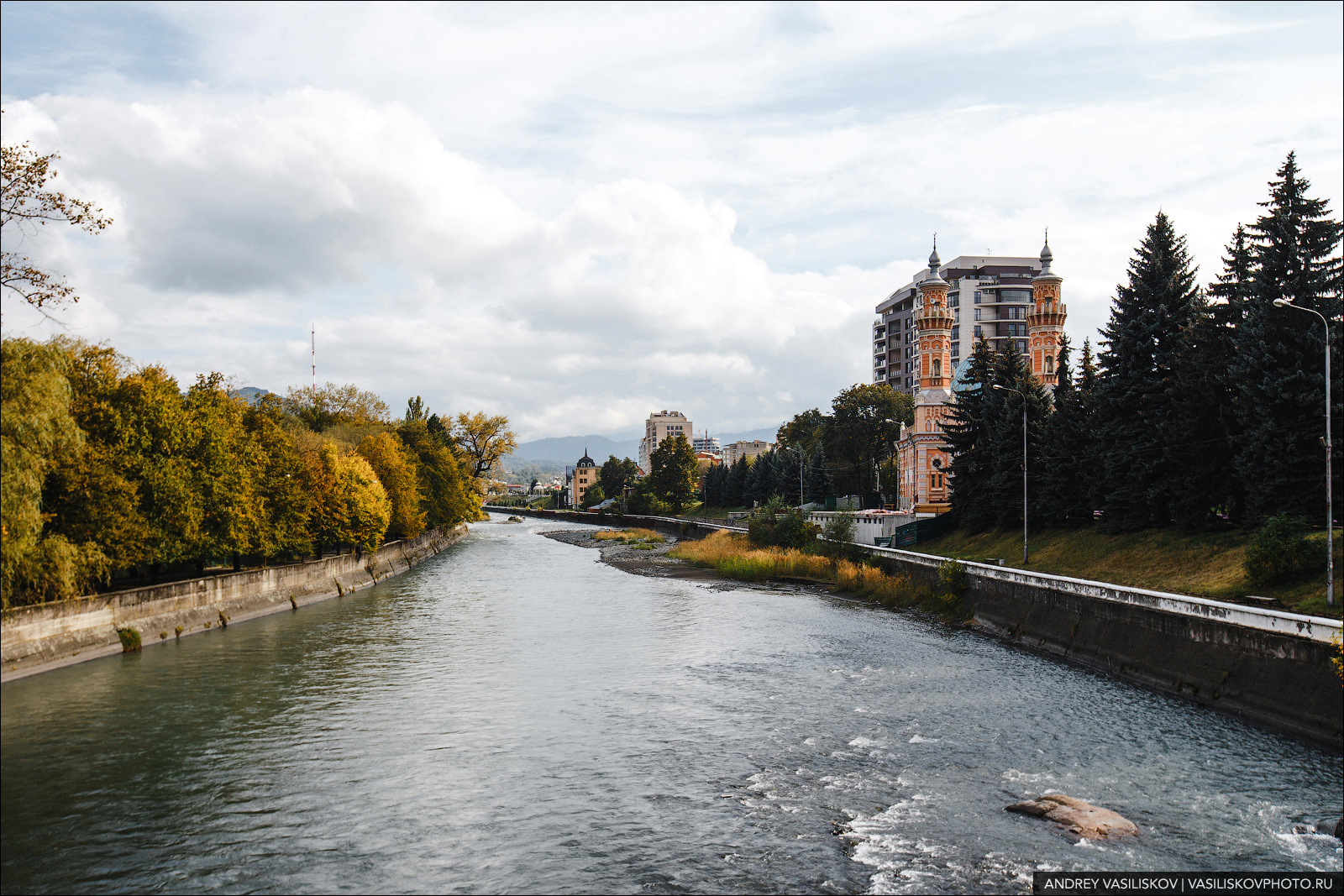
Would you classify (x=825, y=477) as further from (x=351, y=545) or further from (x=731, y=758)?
(x=731, y=758)

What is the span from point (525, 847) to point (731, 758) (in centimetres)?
666

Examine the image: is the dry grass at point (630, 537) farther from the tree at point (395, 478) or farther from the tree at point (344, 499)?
the tree at point (344, 499)

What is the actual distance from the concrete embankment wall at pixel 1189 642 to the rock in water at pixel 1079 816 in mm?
7891

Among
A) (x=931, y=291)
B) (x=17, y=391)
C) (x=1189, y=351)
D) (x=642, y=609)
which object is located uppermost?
(x=931, y=291)

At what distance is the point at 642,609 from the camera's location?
47.9 m

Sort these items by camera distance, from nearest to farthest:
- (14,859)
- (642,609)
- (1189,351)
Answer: (14,859) → (1189,351) → (642,609)

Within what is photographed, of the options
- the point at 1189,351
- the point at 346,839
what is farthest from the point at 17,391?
the point at 1189,351

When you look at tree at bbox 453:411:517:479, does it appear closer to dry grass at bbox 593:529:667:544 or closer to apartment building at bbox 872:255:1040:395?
dry grass at bbox 593:529:667:544

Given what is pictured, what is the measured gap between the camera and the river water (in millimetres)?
15539

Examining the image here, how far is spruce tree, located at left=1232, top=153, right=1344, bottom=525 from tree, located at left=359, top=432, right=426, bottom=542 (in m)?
55.1

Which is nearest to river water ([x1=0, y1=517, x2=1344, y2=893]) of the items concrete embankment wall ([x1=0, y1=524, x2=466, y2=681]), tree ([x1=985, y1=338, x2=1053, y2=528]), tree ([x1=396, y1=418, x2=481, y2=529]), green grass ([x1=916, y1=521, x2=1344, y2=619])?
concrete embankment wall ([x1=0, y1=524, x2=466, y2=681])

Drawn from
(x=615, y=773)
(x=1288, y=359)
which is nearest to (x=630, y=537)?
(x=1288, y=359)

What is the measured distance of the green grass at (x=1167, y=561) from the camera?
1130 inches

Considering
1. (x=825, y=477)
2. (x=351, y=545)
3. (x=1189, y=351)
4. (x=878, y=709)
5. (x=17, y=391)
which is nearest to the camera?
(x=878, y=709)
